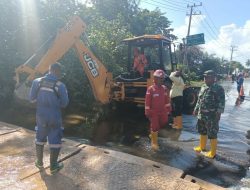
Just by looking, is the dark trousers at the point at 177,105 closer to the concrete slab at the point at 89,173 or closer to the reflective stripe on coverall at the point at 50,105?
the concrete slab at the point at 89,173

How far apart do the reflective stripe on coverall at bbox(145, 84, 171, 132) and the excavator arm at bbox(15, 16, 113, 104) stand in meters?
3.19

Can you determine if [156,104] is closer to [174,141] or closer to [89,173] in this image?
[174,141]

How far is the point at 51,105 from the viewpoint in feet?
16.0

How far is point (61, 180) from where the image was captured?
476cm

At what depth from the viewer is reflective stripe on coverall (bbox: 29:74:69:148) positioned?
15.9 feet

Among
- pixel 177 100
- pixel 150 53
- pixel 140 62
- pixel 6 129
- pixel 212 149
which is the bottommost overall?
pixel 212 149

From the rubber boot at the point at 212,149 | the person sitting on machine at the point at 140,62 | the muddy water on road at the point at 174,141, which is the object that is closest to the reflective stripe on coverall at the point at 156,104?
the muddy water on road at the point at 174,141

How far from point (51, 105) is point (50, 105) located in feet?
0.05

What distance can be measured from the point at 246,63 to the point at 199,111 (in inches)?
6530

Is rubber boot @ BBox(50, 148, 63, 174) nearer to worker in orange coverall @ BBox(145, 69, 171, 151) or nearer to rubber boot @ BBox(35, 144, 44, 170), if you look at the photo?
rubber boot @ BBox(35, 144, 44, 170)

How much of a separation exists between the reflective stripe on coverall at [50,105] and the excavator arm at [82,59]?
12.9ft

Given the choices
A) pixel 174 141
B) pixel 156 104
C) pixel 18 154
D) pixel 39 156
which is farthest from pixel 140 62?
pixel 39 156

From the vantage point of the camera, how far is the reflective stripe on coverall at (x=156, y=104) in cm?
723

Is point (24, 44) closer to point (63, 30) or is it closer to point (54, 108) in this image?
point (63, 30)
